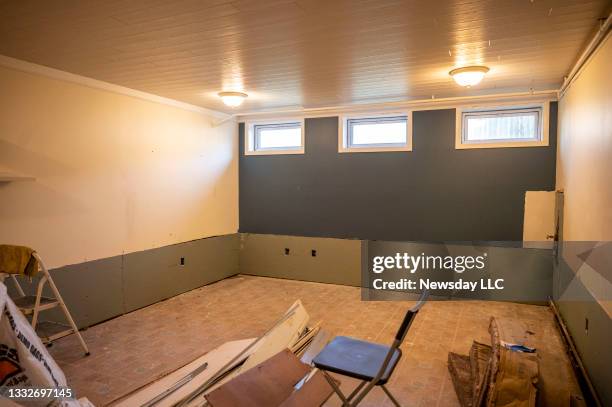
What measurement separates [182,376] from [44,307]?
1338mm

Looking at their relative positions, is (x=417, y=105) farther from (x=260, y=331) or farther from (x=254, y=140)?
(x=260, y=331)

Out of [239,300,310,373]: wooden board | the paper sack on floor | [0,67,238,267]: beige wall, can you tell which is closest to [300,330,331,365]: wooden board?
[239,300,310,373]: wooden board

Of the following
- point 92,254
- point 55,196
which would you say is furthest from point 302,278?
point 55,196

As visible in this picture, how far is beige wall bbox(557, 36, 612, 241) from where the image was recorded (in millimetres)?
2613

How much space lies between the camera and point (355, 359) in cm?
238

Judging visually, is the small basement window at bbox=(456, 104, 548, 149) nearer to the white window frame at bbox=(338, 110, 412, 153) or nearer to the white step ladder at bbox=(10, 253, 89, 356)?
the white window frame at bbox=(338, 110, 412, 153)

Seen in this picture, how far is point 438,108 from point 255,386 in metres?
4.36

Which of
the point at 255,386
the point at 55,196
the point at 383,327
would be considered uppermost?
the point at 55,196

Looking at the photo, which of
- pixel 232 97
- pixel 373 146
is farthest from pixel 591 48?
pixel 232 97

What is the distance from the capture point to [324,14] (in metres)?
2.55

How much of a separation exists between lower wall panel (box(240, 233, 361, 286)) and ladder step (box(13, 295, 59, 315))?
11.4 ft

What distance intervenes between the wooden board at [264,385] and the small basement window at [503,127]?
3904 millimetres

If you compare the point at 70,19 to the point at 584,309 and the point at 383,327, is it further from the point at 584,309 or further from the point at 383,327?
the point at 584,309

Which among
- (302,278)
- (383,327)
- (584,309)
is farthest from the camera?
(302,278)
